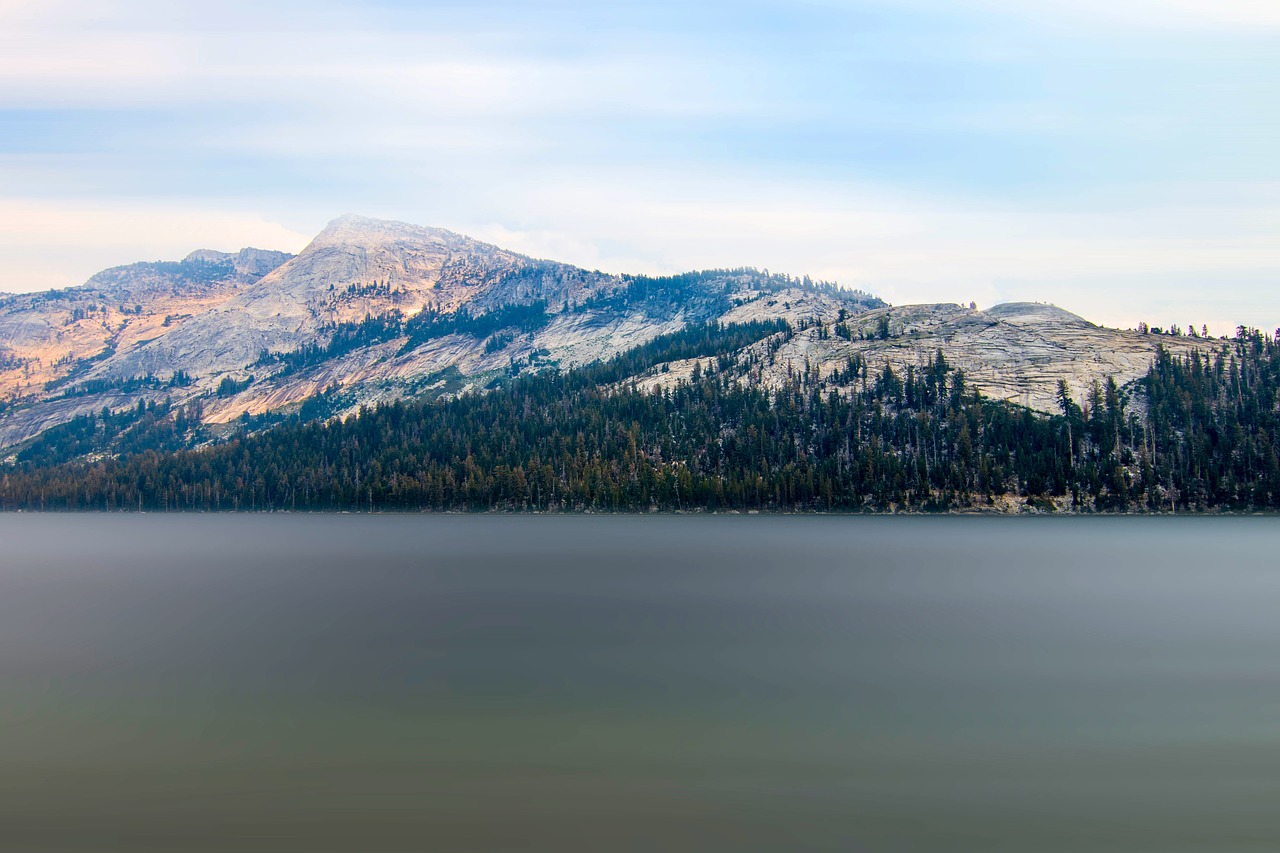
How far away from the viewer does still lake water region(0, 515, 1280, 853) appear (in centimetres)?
2667

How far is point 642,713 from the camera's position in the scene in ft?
127

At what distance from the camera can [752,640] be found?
5556 cm

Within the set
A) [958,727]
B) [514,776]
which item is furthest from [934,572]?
[514,776]

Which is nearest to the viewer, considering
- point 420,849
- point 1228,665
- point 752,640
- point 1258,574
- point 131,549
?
point 420,849

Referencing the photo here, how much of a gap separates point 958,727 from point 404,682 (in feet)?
93.3

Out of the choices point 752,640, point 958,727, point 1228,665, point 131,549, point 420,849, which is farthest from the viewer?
point 131,549

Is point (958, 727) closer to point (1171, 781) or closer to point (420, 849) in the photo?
point (1171, 781)

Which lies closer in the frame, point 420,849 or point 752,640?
point 420,849

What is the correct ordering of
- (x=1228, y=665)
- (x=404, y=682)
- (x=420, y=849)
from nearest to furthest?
(x=420, y=849), (x=404, y=682), (x=1228, y=665)

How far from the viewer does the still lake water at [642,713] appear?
26672 millimetres

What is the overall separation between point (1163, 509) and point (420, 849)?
219008mm

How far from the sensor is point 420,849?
24.7 m

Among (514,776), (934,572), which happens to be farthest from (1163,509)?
(514,776)

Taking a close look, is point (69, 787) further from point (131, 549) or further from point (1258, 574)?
point (131, 549)
